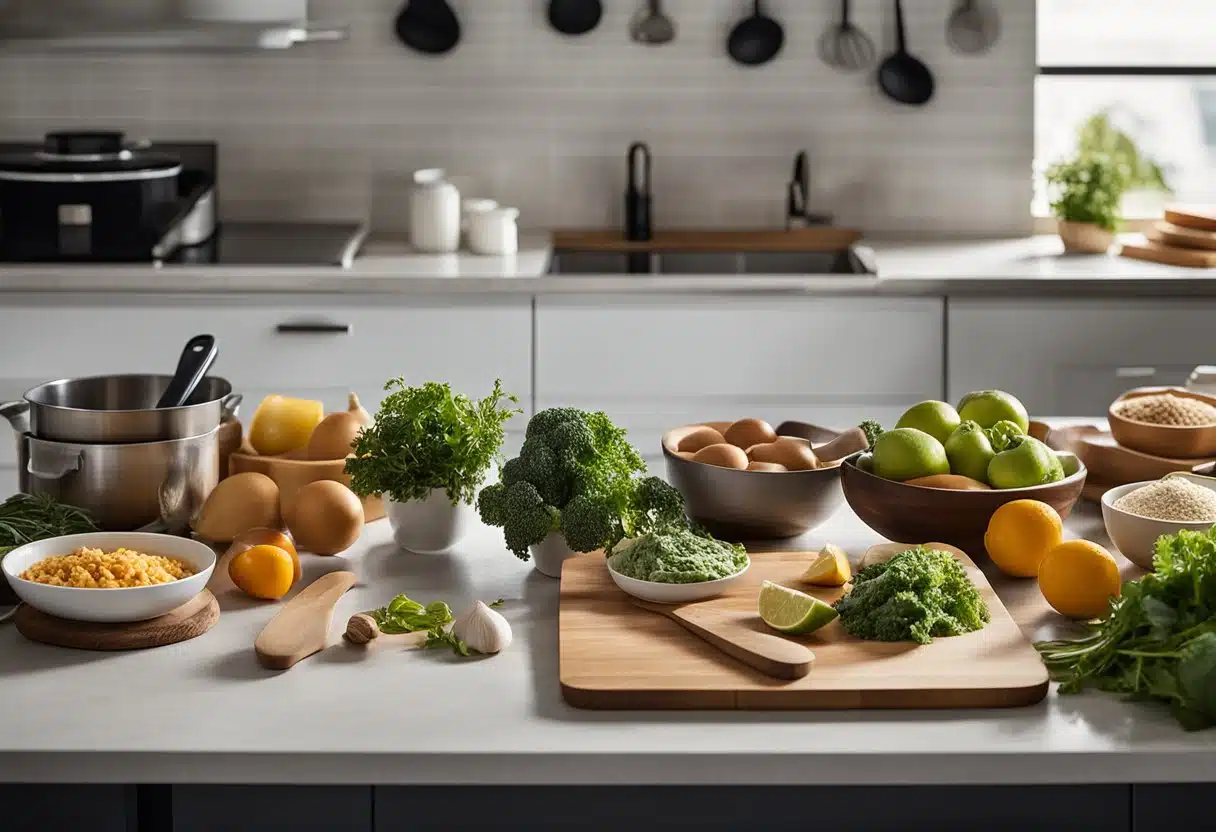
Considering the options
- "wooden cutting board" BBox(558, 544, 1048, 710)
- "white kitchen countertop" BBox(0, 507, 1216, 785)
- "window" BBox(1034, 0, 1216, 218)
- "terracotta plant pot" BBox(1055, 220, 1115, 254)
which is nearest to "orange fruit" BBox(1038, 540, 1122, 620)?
"wooden cutting board" BBox(558, 544, 1048, 710)

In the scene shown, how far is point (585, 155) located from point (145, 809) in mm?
2978

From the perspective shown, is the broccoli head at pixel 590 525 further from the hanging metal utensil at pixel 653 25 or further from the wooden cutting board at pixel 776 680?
the hanging metal utensil at pixel 653 25

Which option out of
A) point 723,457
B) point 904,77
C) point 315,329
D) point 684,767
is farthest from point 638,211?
point 684,767

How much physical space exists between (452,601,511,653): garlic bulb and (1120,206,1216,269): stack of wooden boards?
8.56 feet

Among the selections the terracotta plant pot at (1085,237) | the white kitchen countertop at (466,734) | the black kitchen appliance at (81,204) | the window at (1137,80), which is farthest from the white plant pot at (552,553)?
the window at (1137,80)

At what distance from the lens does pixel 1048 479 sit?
5.58 feet

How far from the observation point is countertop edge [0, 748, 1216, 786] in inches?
47.6

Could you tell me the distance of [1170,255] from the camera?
139 inches

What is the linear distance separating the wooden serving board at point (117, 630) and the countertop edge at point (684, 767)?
22 centimetres

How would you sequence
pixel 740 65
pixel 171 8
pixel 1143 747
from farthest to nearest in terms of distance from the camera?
pixel 740 65
pixel 171 8
pixel 1143 747

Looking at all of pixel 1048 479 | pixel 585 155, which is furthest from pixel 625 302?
pixel 1048 479

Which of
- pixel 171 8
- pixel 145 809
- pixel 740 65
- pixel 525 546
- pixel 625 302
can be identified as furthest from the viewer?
pixel 740 65

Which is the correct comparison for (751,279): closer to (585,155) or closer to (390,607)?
(585,155)

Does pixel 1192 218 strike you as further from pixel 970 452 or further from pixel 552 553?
pixel 552 553
